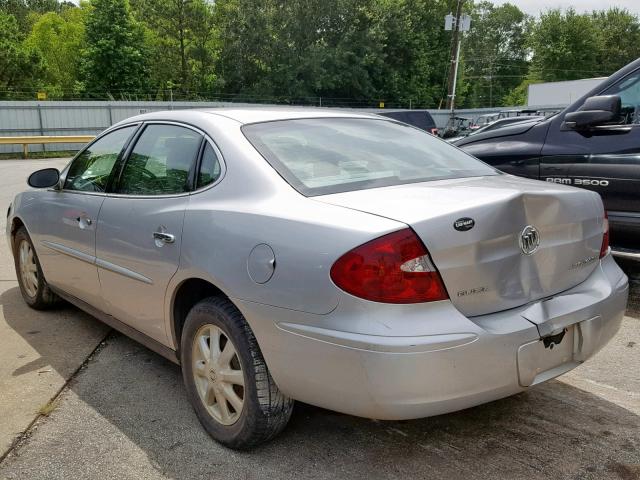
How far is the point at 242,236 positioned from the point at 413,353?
0.87 metres

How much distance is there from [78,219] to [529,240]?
2.72 m

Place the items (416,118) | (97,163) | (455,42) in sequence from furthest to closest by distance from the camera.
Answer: (455,42)
(416,118)
(97,163)

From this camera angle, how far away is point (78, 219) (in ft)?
12.6

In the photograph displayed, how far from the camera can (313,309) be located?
2.29 meters

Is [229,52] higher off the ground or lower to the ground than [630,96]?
higher

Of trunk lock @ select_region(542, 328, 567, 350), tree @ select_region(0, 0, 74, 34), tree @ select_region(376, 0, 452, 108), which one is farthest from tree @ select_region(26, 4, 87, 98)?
trunk lock @ select_region(542, 328, 567, 350)

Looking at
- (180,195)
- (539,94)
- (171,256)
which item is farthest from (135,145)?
(539,94)

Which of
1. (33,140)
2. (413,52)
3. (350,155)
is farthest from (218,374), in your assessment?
(413,52)

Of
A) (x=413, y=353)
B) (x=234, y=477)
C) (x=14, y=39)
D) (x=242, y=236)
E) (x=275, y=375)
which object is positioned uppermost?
(x=14, y=39)

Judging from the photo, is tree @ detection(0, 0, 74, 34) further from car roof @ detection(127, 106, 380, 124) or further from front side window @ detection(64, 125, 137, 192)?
car roof @ detection(127, 106, 380, 124)

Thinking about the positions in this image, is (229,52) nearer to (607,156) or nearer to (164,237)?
(607,156)

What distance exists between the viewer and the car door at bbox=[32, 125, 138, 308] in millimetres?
3748

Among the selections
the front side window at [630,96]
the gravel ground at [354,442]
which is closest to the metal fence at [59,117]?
the front side window at [630,96]

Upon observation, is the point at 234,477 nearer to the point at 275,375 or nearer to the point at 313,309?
the point at 275,375
